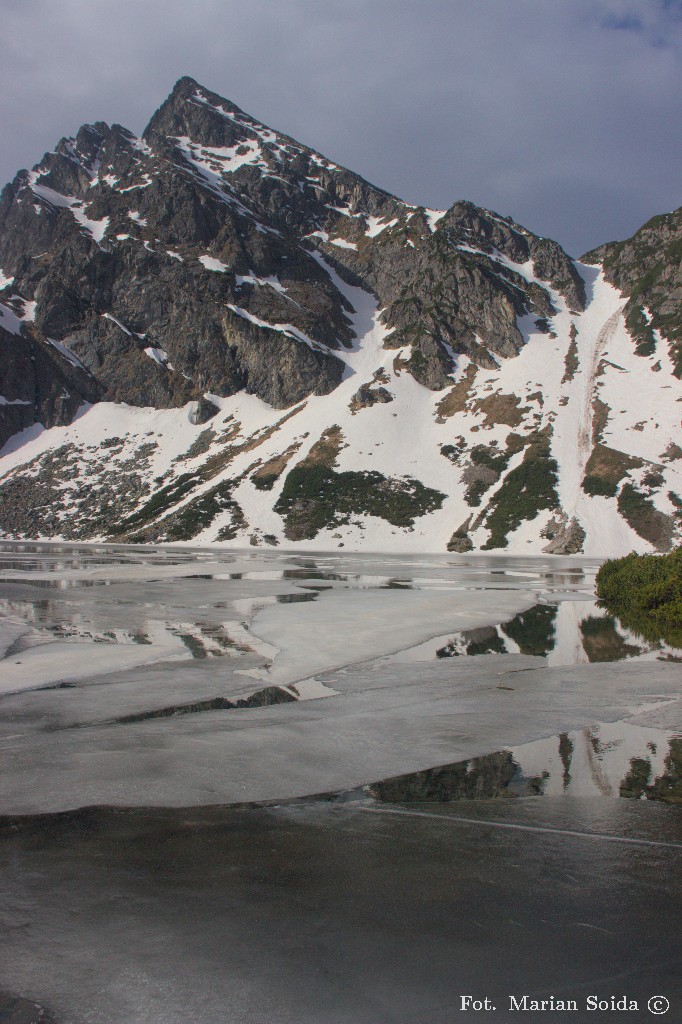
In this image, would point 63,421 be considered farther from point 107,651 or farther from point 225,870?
point 225,870

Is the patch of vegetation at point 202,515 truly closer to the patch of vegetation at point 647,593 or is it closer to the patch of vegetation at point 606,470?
the patch of vegetation at point 606,470

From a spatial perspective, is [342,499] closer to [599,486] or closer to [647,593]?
[599,486]

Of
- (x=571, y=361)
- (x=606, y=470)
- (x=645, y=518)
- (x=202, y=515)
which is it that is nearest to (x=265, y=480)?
(x=202, y=515)

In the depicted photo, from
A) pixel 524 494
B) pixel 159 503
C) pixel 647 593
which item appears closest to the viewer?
pixel 647 593

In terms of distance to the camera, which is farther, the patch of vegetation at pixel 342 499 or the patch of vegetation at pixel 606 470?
the patch of vegetation at pixel 342 499

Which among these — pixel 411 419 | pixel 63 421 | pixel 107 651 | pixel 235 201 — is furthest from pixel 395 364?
pixel 107 651

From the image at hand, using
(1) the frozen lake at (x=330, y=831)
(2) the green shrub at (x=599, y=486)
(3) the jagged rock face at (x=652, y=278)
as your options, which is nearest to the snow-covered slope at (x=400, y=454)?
(2) the green shrub at (x=599, y=486)
